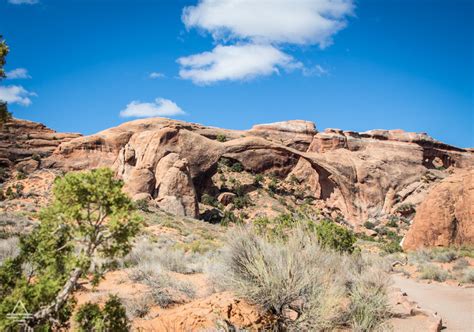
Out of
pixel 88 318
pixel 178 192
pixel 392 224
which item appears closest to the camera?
pixel 88 318

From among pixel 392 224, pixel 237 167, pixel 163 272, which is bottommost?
pixel 163 272

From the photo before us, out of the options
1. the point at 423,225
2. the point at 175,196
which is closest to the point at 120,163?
the point at 175,196

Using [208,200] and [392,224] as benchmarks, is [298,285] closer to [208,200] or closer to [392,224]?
[208,200]

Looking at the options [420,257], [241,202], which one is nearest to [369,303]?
[420,257]

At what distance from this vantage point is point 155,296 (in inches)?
286

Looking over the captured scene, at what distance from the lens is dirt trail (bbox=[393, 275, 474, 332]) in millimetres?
7209

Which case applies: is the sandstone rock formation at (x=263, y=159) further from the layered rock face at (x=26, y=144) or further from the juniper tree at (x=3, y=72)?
the juniper tree at (x=3, y=72)

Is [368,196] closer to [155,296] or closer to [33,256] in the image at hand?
[155,296]

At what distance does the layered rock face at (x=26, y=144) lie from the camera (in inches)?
1226

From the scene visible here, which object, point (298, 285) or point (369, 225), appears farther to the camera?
point (369, 225)

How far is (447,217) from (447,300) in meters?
9.93

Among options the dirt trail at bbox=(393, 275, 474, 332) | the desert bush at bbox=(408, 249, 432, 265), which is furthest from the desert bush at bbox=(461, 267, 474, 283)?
the desert bush at bbox=(408, 249, 432, 265)

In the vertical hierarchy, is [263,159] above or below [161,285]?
above

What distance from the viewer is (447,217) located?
18.0 meters
